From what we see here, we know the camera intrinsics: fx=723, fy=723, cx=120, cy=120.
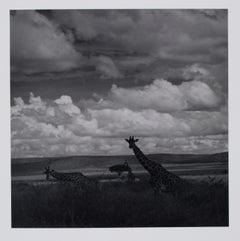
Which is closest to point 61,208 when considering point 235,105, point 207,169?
point 207,169

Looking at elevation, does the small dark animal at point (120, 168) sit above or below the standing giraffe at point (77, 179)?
above

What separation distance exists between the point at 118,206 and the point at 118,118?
0.69 metres

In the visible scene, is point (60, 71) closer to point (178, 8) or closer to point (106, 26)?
point (106, 26)

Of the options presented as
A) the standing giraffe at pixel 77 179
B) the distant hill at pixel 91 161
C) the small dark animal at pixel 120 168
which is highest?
the distant hill at pixel 91 161

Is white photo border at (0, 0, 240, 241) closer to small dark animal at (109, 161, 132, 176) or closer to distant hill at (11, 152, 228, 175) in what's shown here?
distant hill at (11, 152, 228, 175)

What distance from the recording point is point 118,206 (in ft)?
18.5

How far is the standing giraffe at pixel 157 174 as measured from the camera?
5656 mm

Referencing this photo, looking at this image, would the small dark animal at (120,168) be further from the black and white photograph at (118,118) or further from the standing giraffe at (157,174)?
the standing giraffe at (157,174)

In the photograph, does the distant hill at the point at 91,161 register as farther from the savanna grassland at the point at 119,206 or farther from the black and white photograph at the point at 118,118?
the savanna grassland at the point at 119,206

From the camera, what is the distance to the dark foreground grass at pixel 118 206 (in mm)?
5617

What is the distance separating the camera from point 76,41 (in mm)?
5660

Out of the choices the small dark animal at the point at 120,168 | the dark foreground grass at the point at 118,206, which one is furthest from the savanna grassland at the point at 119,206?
the small dark animal at the point at 120,168

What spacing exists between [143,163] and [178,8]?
4.06ft

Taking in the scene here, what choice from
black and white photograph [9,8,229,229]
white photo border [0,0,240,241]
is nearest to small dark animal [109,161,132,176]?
black and white photograph [9,8,229,229]
